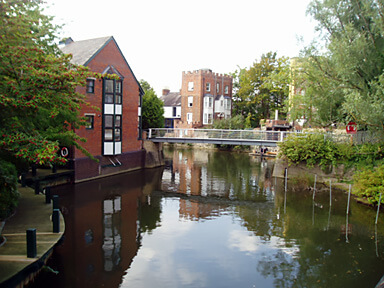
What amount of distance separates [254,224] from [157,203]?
6405 mm

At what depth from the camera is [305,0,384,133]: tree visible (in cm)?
1772

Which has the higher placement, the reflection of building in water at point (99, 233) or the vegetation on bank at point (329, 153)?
the vegetation on bank at point (329, 153)

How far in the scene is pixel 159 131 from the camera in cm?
3400

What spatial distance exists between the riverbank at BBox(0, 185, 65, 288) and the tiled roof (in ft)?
44.2

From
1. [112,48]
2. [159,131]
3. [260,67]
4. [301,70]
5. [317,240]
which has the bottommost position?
[317,240]

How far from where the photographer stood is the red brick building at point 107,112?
2508cm

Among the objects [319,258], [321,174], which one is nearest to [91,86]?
[321,174]

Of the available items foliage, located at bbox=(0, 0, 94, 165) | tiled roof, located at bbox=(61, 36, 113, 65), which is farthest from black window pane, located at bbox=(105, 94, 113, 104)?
foliage, located at bbox=(0, 0, 94, 165)

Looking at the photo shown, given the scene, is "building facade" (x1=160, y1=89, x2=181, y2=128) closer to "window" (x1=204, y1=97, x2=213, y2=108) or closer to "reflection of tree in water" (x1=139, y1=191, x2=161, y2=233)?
"window" (x1=204, y1=97, x2=213, y2=108)

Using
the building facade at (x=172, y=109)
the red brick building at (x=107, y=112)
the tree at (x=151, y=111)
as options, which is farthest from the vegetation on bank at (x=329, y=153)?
the building facade at (x=172, y=109)

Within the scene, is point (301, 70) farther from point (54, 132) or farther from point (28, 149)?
point (28, 149)

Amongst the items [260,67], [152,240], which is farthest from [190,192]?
[260,67]

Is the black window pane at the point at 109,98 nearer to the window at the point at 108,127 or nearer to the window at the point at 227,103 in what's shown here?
the window at the point at 108,127

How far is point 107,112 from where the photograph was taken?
2683 centimetres
